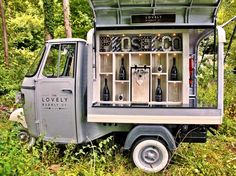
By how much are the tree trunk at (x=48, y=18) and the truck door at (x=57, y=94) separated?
285 inches

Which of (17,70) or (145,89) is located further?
(17,70)

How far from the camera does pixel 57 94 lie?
5875 millimetres

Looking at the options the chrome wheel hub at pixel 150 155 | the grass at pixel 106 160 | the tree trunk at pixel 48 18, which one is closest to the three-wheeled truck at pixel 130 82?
the chrome wheel hub at pixel 150 155

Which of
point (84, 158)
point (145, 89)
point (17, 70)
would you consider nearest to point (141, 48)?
point (145, 89)

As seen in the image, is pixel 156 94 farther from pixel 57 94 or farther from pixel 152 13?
pixel 57 94

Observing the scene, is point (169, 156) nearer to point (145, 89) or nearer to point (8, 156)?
point (145, 89)

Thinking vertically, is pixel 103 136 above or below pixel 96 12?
below

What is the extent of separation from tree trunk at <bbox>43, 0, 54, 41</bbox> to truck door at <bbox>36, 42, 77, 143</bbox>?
7241 mm

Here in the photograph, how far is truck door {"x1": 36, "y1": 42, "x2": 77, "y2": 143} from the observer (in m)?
5.84

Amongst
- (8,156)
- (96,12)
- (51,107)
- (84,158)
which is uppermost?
(96,12)

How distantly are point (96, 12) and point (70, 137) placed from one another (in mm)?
2009

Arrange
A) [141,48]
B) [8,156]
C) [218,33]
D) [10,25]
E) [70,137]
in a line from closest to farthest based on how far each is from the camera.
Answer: [8,156], [218,33], [70,137], [141,48], [10,25]

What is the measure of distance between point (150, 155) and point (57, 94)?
175cm

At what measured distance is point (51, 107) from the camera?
5.92m
